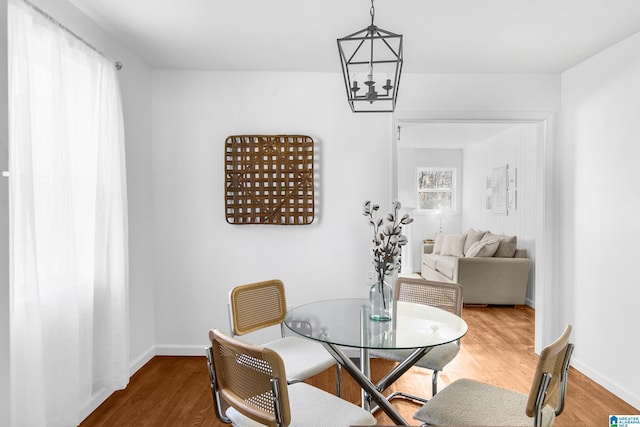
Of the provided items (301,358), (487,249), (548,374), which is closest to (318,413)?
(301,358)

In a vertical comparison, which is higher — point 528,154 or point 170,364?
point 528,154

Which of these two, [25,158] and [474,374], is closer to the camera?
[25,158]

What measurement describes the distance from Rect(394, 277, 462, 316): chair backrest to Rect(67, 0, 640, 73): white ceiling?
1.62 m

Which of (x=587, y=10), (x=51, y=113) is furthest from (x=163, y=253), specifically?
(x=587, y=10)

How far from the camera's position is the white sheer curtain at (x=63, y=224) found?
180 cm

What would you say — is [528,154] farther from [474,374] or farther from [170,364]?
[170,364]

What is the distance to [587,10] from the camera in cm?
238

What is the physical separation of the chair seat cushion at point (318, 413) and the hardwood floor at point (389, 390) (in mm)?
808

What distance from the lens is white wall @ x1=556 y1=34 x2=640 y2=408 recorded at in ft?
9.02

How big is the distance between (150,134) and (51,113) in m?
1.41

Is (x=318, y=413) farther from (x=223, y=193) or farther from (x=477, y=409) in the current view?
(x=223, y=193)

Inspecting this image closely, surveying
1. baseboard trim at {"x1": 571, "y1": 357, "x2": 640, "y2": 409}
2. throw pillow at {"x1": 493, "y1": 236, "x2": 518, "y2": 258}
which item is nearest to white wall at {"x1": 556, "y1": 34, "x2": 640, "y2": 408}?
baseboard trim at {"x1": 571, "y1": 357, "x2": 640, "y2": 409}

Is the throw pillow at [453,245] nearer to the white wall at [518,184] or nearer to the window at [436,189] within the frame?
the white wall at [518,184]

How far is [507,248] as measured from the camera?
5.39m
